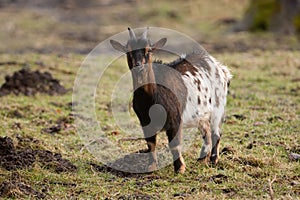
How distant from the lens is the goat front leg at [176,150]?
7.54 meters

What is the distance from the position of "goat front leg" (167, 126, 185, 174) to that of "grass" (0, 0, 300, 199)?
0.11 meters

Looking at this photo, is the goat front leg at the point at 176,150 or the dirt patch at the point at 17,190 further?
the goat front leg at the point at 176,150

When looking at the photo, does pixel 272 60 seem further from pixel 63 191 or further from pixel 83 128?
pixel 63 191

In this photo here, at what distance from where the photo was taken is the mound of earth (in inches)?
510

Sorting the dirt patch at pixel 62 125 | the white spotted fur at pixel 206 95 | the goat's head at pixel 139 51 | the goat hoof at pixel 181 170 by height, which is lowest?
the dirt patch at pixel 62 125

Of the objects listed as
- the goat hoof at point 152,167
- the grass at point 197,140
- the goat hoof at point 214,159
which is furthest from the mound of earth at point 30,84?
the goat hoof at point 214,159

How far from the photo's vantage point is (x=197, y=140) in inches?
366

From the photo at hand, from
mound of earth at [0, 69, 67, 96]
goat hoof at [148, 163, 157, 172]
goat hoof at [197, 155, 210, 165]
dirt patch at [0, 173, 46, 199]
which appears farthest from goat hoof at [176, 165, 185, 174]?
mound of earth at [0, 69, 67, 96]

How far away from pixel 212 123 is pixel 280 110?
333cm

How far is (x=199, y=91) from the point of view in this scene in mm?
8047

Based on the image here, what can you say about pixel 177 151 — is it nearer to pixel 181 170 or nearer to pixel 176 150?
pixel 176 150

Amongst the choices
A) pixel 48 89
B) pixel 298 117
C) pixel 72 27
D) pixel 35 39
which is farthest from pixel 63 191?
pixel 72 27

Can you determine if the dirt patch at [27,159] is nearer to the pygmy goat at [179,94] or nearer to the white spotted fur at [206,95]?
the pygmy goat at [179,94]

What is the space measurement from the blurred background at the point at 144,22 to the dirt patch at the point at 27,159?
37.9 feet
